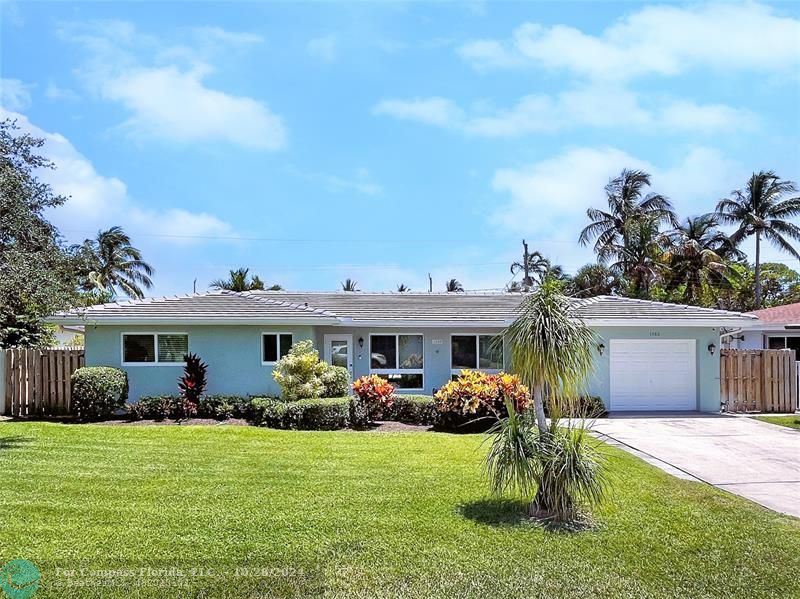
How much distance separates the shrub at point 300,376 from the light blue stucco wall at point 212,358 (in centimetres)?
170

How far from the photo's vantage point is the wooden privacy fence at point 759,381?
17.4 m

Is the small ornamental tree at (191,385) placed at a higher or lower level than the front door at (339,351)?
lower

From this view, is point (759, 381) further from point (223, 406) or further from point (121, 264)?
point (121, 264)

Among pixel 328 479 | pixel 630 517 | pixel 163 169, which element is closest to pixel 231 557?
pixel 328 479

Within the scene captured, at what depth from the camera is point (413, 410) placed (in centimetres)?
1518

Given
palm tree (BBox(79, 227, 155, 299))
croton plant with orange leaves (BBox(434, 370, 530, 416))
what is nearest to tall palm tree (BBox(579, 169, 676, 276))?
croton plant with orange leaves (BBox(434, 370, 530, 416))

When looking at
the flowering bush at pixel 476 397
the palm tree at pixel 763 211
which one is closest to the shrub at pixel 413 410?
the flowering bush at pixel 476 397

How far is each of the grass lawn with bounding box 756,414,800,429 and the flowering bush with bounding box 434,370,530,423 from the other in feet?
22.5

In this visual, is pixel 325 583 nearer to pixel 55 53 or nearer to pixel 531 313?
pixel 531 313

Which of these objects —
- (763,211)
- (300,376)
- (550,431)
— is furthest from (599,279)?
(550,431)

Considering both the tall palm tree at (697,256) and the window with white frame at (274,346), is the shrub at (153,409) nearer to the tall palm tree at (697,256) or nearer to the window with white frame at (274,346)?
the window with white frame at (274,346)

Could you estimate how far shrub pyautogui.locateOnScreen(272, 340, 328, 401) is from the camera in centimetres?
1458

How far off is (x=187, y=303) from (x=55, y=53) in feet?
24.6

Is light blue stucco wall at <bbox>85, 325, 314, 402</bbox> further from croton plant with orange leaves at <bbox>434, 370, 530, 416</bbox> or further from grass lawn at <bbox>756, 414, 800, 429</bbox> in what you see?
grass lawn at <bbox>756, 414, 800, 429</bbox>
